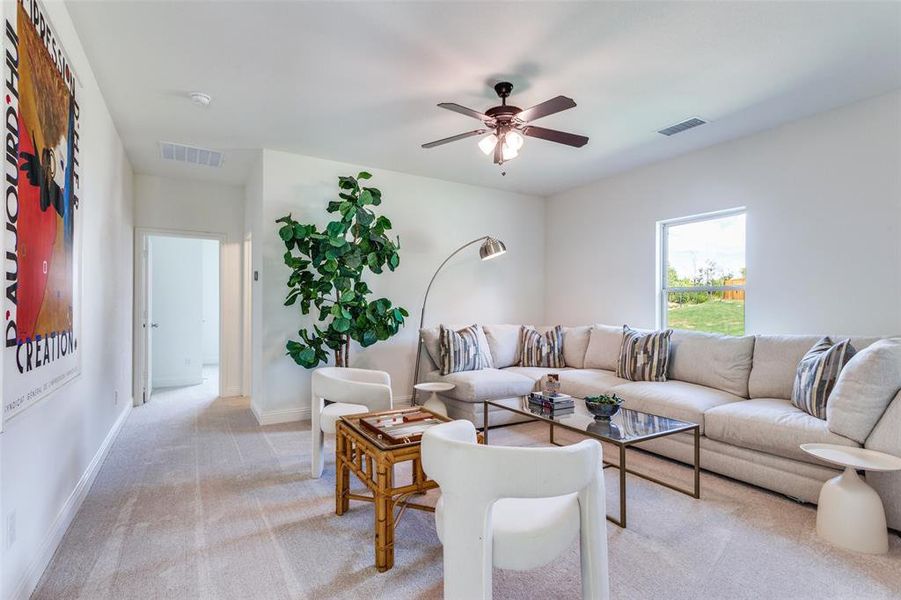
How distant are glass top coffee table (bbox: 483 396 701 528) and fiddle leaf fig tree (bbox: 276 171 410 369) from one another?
1634 mm

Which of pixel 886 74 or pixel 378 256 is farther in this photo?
pixel 378 256

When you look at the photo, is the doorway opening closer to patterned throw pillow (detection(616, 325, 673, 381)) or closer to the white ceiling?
the white ceiling

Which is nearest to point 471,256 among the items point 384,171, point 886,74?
point 384,171

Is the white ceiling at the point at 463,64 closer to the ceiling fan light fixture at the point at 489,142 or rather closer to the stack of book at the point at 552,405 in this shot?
the ceiling fan light fixture at the point at 489,142

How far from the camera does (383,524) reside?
1905 millimetres

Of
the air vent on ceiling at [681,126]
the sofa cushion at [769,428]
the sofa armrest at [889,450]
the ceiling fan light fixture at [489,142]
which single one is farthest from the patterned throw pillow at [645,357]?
the ceiling fan light fixture at [489,142]

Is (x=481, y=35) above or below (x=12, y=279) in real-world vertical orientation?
above

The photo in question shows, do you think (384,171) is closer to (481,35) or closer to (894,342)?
(481,35)

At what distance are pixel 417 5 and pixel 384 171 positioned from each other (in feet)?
8.83

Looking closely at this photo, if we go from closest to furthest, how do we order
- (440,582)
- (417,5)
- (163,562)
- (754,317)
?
(440,582) < (163,562) < (417,5) < (754,317)

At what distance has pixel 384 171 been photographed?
4746 millimetres

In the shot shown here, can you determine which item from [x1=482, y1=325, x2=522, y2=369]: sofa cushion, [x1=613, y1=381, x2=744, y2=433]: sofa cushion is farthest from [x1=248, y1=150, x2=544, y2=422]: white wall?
[x1=613, y1=381, x2=744, y2=433]: sofa cushion

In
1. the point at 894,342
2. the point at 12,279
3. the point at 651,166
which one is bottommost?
the point at 894,342

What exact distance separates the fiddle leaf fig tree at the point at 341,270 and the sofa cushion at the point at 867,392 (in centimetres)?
325
